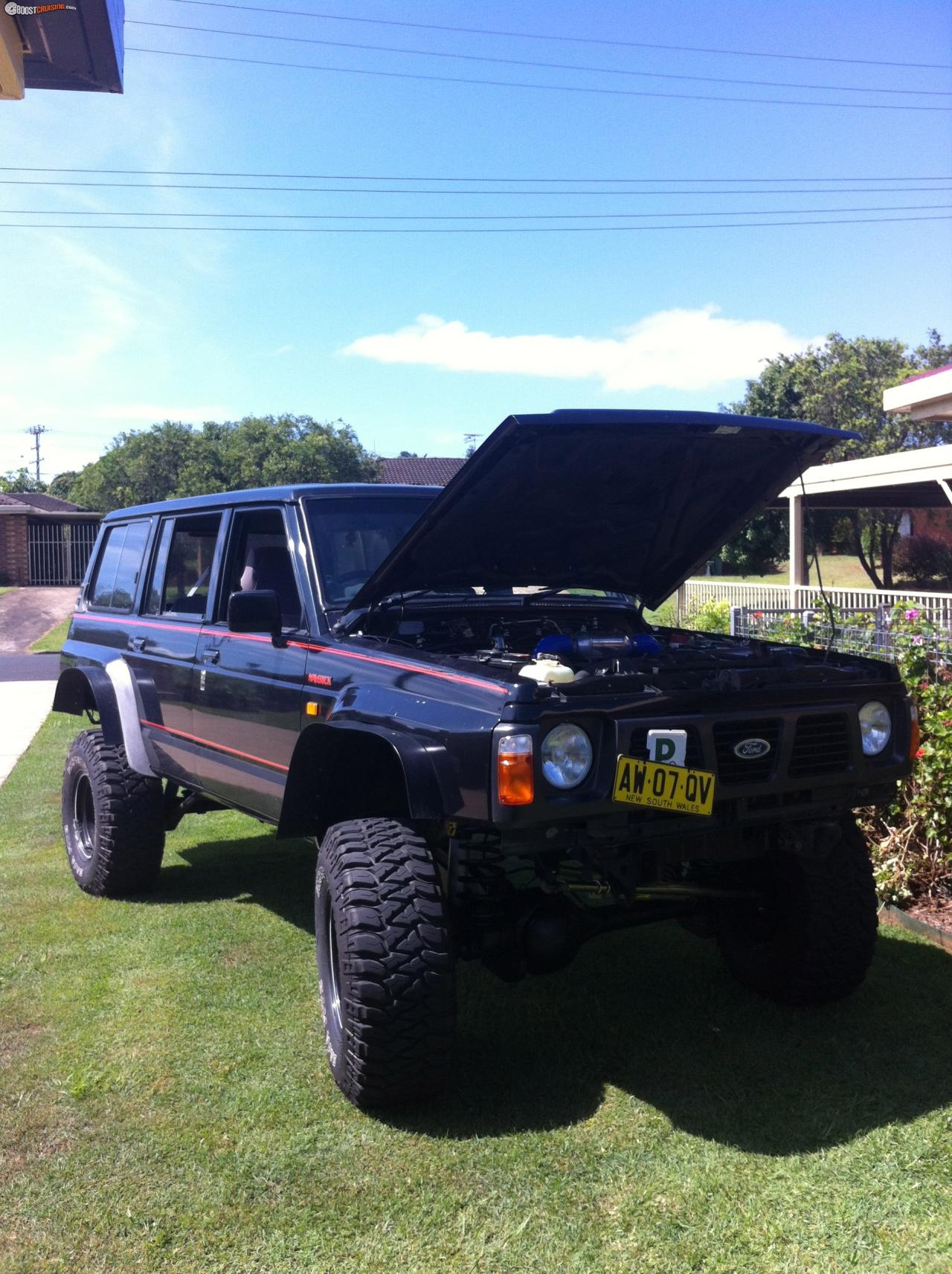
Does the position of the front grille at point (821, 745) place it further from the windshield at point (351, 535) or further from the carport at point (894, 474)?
the carport at point (894, 474)

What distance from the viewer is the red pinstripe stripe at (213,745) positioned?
14.3 feet

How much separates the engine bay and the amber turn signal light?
0.82 ft

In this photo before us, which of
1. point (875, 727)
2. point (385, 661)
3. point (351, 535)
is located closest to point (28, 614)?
point (351, 535)

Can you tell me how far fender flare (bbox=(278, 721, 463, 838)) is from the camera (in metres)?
3.29

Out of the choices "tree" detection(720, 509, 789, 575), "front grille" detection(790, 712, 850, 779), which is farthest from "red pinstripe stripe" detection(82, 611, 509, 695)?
"tree" detection(720, 509, 789, 575)

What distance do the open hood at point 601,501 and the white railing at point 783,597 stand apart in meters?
6.04

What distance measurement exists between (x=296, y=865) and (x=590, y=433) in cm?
357

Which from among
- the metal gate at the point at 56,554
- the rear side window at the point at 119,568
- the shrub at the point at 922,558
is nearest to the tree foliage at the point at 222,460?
the metal gate at the point at 56,554

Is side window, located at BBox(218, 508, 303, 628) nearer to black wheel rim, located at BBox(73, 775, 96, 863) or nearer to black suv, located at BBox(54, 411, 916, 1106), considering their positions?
black suv, located at BBox(54, 411, 916, 1106)

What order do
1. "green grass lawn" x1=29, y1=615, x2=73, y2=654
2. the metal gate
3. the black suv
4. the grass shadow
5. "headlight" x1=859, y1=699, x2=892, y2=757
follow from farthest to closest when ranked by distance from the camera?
1. the metal gate
2. "green grass lawn" x1=29, y1=615, x2=73, y2=654
3. "headlight" x1=859, y1=699, x2=892, y2=757
4. the grass shadow
5. the black suv

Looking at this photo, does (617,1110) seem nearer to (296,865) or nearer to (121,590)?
(296,865)

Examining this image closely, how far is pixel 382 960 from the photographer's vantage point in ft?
11.1

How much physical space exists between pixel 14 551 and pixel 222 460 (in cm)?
1115

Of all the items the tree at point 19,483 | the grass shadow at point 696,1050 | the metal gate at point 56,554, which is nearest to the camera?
the grass shadow at point 696,1050
